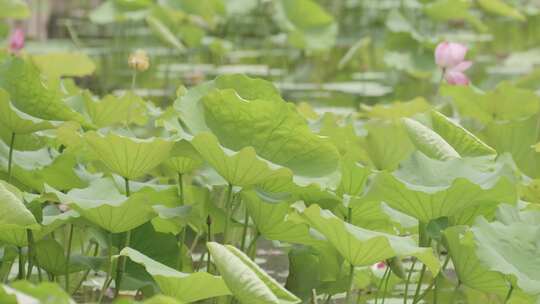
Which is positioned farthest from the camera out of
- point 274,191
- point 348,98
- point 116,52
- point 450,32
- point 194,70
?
point 450,32

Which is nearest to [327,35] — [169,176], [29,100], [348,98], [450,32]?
[348,98]

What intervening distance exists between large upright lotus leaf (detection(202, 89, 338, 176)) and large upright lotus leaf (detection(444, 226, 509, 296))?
0.20m

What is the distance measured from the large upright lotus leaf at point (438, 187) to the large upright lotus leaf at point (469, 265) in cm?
4

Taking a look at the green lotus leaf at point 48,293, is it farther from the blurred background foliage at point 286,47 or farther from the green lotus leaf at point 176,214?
the blurred background foliage at point 286,47

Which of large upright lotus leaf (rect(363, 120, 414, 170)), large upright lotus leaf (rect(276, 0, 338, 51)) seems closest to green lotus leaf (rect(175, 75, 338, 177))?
large upright lotus leaf (rect(363, 120, 414, 170))

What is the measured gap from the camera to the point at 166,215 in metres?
1.73

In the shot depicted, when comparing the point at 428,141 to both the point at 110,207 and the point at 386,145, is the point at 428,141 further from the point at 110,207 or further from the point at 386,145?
the point at 110,207

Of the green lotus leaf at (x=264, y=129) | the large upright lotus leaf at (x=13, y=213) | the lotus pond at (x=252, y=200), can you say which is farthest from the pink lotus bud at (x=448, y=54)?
the large upright lotus leaf at (x=13, y=213)

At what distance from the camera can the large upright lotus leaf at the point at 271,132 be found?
174cm

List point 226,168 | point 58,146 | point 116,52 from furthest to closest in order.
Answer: point 116,52
point 58,146
point 226,168

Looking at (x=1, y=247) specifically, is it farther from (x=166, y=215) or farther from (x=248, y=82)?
(x=248, y=82)

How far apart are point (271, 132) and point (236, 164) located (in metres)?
0.12

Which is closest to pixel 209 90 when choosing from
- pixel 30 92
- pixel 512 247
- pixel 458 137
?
pixel 30 92

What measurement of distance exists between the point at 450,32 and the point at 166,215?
459cm
